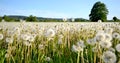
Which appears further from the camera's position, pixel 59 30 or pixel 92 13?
pixel 92 13

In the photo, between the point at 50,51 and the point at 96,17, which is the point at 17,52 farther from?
the point at 96,17

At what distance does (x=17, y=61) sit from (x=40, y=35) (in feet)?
5.69

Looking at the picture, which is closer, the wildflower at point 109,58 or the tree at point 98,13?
the wildflower at point 109,58

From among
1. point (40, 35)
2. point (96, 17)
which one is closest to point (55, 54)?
point (40, 35)

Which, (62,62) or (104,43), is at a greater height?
(104,43)

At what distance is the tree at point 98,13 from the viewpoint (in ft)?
218

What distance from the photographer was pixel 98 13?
6769 centimetres

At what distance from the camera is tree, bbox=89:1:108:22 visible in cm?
6638

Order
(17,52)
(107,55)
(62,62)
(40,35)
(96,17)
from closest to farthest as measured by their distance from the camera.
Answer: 1. (107,55)
2. (62,62)
3. (17,52)
4. (40,35)
5. (96,17)

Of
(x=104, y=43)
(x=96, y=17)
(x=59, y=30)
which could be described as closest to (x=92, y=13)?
(x=96, y=17)

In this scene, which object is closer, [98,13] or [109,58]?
[109,58]

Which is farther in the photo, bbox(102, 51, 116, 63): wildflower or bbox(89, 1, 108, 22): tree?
bbox(89, 1, 108, 22): tree

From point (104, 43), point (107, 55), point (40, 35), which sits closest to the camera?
point (107, 55)

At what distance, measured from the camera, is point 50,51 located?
5.18 metres
